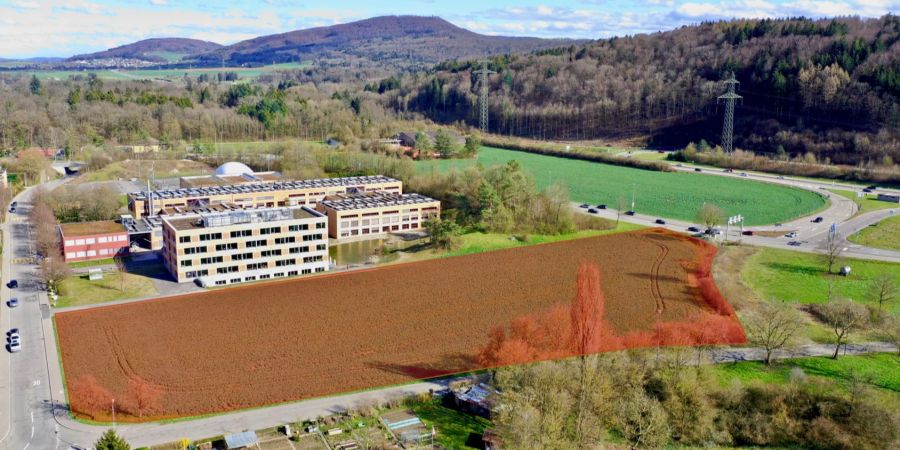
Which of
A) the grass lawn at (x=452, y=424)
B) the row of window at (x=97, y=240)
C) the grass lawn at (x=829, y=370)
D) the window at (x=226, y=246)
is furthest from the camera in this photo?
the row of window at (x=97, y=240)

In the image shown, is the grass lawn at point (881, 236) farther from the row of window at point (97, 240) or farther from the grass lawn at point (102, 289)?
the row of window at point (97, 240)

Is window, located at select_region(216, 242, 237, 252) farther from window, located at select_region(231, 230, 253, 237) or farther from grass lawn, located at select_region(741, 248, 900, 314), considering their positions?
grass lawn, located at select_region(741, 248, 900, 314)

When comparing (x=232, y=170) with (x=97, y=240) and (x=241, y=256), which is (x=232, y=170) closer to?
(x=97, y=240)

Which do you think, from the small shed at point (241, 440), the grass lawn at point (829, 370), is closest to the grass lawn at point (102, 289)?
the small shed at point (241, 440)

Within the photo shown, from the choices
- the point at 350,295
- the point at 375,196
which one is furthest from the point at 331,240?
the point at 350,295

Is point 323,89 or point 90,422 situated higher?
point 323,89

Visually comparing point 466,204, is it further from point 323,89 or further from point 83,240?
point 323,89
